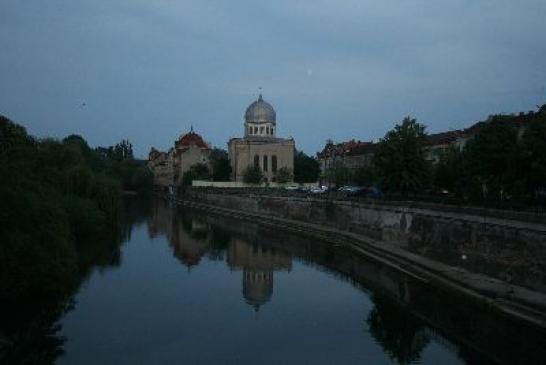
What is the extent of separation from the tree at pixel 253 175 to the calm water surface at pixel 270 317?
4944 centimetres

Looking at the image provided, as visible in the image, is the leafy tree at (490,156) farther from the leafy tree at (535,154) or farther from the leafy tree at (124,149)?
the leafy tree at (124,149)

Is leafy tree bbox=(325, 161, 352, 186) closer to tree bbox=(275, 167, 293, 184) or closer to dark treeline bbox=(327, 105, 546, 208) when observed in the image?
tree bbox=(275, 167, 293, 184)

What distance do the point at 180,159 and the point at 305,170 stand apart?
28.0 metres

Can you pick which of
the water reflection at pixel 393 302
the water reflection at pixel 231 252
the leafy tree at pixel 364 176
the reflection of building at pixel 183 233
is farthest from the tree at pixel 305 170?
the water reflection at pixel 393 302

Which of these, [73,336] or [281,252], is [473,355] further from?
[281,252]

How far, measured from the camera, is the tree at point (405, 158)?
39.9 metres

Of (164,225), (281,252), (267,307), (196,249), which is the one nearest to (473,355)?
(267,307)

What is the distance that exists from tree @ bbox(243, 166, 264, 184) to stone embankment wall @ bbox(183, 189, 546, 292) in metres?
38.6

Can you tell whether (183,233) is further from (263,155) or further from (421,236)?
(263,155)

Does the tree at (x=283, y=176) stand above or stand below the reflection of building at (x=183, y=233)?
above

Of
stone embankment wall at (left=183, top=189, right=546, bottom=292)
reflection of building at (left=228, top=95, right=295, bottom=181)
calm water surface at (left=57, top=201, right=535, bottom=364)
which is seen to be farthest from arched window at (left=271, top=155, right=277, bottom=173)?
calm water surface at (left=57, top=201, right=535, bottom=364)

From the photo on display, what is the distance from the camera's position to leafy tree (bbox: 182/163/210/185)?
324 feet

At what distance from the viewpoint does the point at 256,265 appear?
35.4m

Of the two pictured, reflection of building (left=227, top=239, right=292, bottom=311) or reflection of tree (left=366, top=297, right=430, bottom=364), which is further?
reflection of building (left=227, top=239, right=292, bottom=311)
